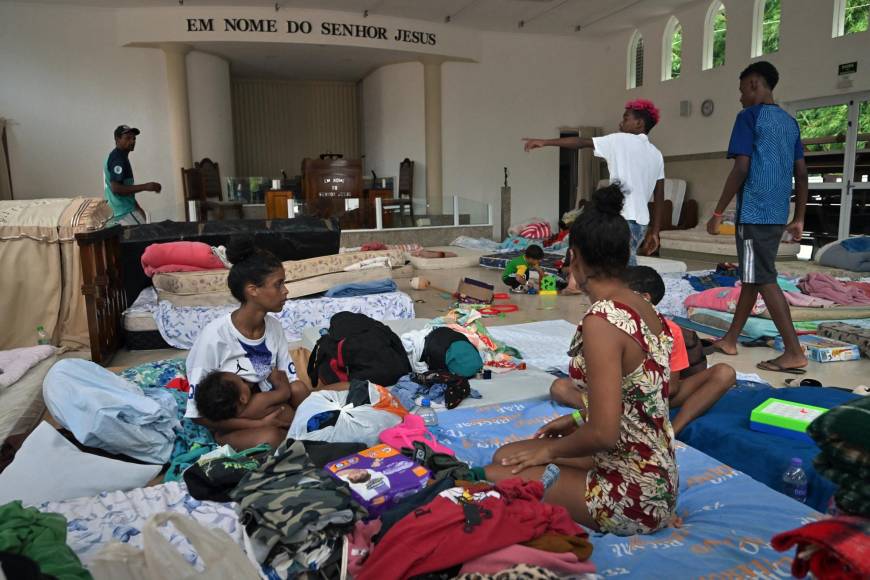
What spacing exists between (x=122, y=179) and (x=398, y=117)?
27.8ft

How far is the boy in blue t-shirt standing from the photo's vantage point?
3.79 meters

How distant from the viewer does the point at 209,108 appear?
12.5 m

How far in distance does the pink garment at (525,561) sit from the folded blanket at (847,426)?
710 mm

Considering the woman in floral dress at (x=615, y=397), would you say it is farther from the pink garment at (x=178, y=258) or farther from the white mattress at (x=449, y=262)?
the white mattress at (x=449, y=262)

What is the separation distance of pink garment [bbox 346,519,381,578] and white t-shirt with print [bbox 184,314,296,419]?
1.28 m

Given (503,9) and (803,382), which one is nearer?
(803,382)

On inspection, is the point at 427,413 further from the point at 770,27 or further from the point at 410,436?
the point at 770,27

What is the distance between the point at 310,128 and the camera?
16859mm

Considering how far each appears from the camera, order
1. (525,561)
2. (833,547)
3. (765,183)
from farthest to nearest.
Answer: (765,183) → (525,561) → (833,547)

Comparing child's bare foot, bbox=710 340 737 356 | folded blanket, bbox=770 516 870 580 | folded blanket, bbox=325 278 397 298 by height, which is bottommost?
child's bare foot, bbox=710 340 737 356

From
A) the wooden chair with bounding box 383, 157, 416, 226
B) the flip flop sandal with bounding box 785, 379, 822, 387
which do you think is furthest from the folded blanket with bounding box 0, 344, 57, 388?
the wooden chair with bounding box 383, 157, 416, 226

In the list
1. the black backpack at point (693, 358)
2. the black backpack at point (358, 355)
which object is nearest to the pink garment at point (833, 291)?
the black backpack at point (693, 358)

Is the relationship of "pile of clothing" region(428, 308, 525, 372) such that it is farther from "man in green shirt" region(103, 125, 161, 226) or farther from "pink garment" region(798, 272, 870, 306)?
"man in green shirt" region(103, 125, 161, 226)

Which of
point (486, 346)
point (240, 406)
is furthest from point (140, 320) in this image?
point (486, 346)
